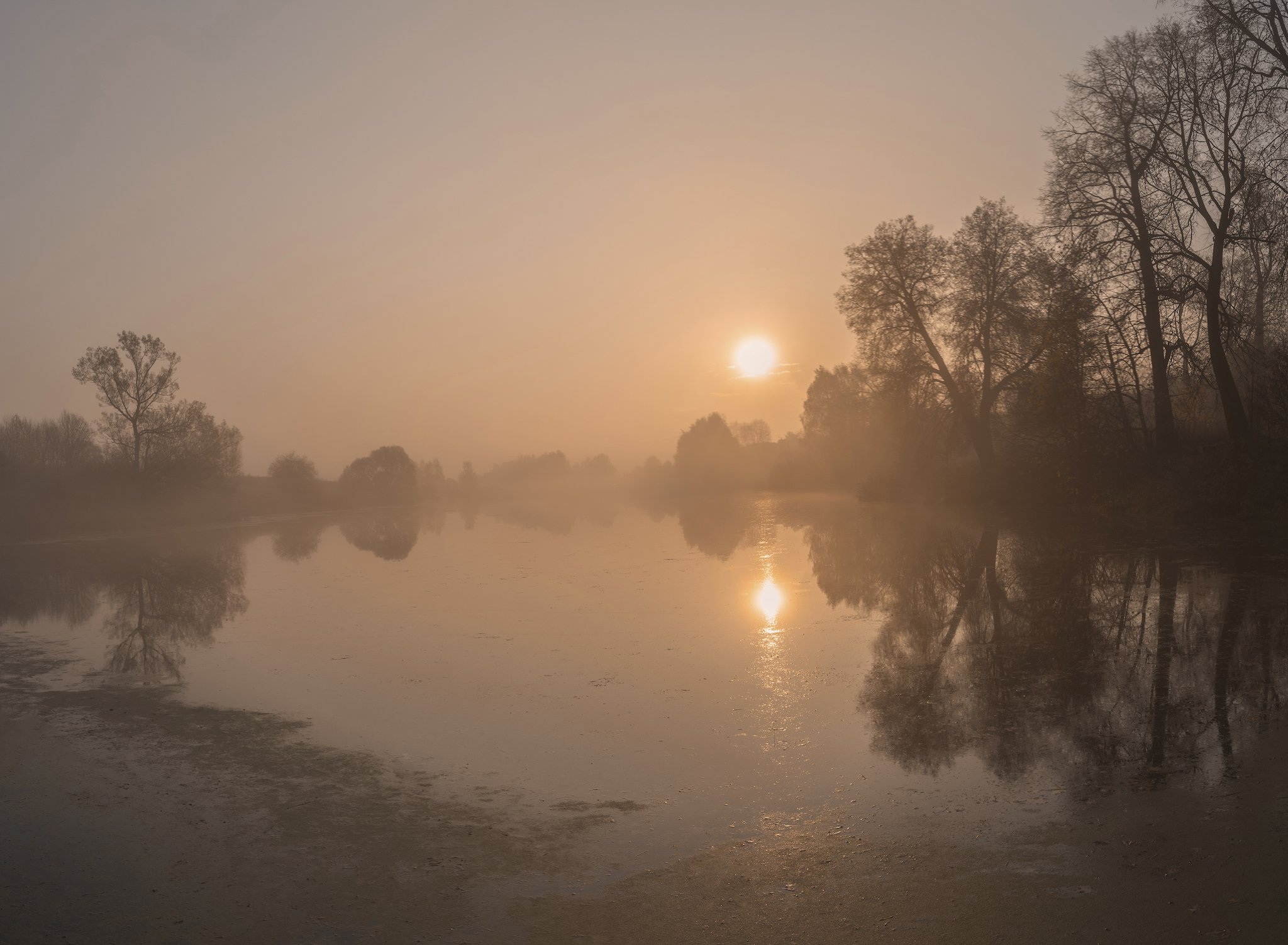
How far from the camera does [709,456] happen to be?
296ft

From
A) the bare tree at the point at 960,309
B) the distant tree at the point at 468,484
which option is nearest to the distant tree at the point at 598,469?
the distant tree at the point at 468,484

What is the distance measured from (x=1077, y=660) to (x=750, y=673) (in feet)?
10.6

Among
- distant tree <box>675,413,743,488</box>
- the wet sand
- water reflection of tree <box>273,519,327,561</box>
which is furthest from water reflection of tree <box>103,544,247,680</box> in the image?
distant tree <box>675,413,743,488</box>

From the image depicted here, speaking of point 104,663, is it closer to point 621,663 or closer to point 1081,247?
point 621,663

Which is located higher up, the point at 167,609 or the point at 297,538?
the point at 297,538

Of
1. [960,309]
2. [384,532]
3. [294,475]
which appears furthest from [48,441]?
[960,309]

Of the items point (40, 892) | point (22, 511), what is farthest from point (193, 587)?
point (22, 511)

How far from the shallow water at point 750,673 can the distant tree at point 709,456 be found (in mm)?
63728

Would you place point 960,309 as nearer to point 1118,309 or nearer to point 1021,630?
point 1118,309

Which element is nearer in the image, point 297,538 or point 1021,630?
point 1021,630

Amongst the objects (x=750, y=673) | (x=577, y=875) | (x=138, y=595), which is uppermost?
(x=138, y=595)

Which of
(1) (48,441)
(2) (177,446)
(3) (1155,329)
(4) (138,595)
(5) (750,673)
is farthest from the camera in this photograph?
(1) (48,441)

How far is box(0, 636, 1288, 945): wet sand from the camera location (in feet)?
13.1

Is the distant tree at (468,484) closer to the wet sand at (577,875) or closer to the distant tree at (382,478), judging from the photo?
the distant tree at (382,478)
